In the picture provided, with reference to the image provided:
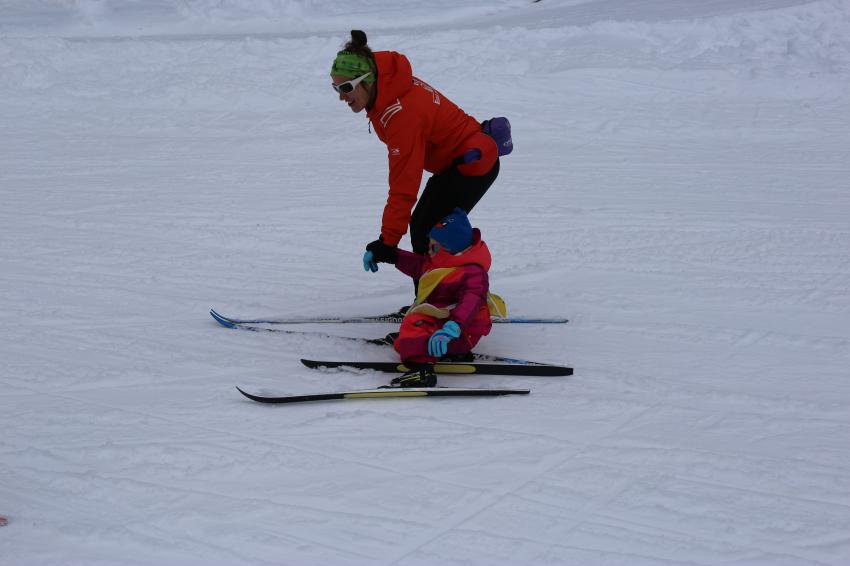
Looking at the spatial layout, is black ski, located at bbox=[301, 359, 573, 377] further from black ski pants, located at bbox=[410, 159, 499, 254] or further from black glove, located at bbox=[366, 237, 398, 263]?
black ski pants, located at bbox=[410, 159, 499, 254]

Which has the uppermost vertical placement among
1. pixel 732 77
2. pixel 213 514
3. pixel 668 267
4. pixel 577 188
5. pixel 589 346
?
pixel 732 77

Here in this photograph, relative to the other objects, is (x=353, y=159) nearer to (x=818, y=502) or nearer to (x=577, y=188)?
(x=577, y=188)

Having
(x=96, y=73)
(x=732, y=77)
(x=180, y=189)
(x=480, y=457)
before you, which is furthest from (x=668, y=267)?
(x=96, y=73)

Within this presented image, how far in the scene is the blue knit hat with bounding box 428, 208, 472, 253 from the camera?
4793 mm

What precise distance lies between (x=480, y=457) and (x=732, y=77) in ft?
27.9

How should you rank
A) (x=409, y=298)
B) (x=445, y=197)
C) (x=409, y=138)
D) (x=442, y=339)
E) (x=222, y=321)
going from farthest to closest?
(x=409, y=298) < (x=222, y=321) < (x=445, y=197) < (x=409, y=138) < (x=442, y=339)

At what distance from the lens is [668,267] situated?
6.37 m

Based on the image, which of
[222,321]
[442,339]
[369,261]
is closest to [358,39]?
[369,261]

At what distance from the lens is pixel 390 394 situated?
4.42m

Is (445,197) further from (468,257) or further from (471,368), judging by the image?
(471,368)

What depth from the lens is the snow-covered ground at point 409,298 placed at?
3422mm

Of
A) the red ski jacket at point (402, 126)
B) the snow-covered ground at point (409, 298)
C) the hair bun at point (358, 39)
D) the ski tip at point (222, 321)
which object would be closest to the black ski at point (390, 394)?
the snow-covered ground at point (409, 298)

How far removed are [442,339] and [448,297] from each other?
0.46 meters

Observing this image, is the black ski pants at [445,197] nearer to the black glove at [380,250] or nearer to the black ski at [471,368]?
the black glove at [380,250]
